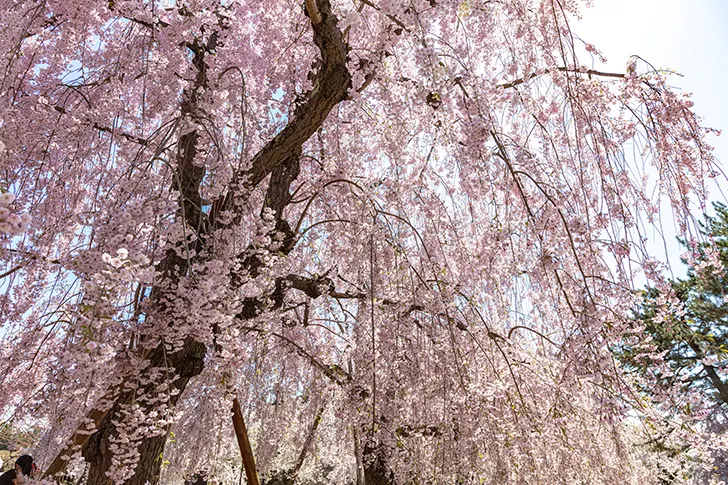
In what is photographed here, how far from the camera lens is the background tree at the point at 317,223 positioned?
1.93 m

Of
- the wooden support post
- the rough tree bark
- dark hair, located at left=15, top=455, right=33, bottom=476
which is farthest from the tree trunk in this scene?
dark hair, located at left=15, top=455, right=33, bottom=476

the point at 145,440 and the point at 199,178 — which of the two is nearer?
the point at 145,440

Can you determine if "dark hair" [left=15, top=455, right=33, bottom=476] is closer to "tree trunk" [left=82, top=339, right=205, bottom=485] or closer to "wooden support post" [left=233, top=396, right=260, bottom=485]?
"tree trunk" [left=82, top=339, right=205, bottom=485]

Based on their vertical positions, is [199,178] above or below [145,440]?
above

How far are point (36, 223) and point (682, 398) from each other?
11.6 ft

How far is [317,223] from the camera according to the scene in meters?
3.45

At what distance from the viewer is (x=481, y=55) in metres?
3.59

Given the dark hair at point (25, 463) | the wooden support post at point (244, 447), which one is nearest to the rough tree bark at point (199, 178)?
the wooden support post at point (244, 447)

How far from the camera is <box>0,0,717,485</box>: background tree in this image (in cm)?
193

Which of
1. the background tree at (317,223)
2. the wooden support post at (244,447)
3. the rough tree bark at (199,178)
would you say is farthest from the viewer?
the wooden support post at (244,447)

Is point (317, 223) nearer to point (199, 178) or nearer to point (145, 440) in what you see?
point (199, 178)

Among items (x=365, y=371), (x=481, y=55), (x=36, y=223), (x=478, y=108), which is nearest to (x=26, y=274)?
(x=36, y=223)

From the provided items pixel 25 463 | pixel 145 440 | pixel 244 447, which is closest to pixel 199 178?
pixel 145 440

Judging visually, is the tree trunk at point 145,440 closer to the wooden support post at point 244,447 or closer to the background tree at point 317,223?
the background tree at point 317,223
